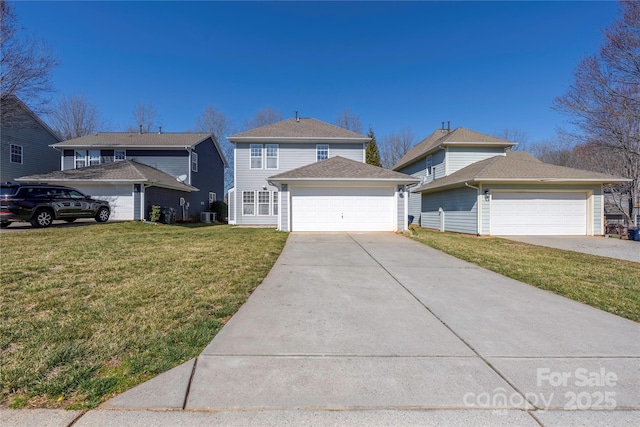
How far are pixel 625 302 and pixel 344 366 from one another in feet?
15.7

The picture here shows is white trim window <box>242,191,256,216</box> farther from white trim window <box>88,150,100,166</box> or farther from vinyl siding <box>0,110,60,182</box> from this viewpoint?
vinyl siding <box>0,110,60,182</box>

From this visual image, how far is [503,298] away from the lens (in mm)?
4562

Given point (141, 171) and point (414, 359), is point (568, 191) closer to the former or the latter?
Answer: point (414, 359)

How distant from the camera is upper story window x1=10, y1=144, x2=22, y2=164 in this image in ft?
62.2

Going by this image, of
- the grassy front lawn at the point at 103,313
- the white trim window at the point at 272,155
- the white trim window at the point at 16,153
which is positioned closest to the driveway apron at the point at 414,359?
the grassy front lawn at the point at 103,313

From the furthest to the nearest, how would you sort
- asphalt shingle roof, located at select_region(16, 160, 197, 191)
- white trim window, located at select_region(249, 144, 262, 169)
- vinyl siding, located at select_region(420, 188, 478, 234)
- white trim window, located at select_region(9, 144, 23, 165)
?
white trim window, located at select_region(9, 144, 23, 165)
white trim window, located at select_region(249, 144, 262, 169)
asphalt shingle roof, located at select_region(16, 160, 197, 191)
vinyl siding, located at select_region(420, 188, 478, 234)

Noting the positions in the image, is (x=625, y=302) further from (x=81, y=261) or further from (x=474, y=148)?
(x=474, y=148)

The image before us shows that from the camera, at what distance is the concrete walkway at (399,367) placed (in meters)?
2.02

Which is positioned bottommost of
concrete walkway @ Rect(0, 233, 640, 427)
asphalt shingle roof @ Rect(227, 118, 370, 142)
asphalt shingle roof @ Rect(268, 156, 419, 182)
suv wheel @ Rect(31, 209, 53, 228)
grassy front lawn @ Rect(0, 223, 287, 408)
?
concrete walkway @ Rect(0, 233, 640, 427)

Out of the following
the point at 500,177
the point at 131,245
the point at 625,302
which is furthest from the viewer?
A: the point at 500,177

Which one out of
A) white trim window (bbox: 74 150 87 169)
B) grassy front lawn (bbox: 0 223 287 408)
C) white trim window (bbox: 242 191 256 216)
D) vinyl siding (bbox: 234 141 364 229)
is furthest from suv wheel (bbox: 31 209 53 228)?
white trim window (bbox: 74 150 87 169)

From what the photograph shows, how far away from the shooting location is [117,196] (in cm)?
1598

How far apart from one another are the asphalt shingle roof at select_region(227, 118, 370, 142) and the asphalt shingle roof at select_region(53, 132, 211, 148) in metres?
5.51

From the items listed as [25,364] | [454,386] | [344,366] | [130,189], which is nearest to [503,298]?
[454,386]
